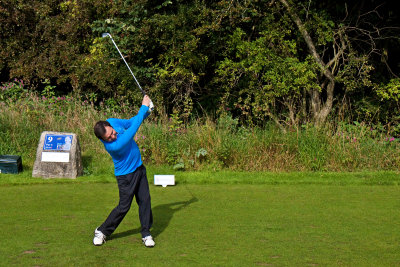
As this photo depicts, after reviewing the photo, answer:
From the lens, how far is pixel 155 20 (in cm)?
1363

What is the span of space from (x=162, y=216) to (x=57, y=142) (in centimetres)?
389

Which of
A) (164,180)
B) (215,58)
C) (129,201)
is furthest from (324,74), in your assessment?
(129,201)

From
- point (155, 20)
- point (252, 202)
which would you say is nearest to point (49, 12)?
point (155, 20)

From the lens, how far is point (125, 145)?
234 inches

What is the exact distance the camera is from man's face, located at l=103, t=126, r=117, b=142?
19.0ft

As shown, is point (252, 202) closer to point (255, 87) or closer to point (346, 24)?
point (255, 87)

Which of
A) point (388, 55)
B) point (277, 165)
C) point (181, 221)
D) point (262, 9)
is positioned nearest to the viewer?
point (181, 221)

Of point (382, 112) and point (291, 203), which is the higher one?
point (382, 112)

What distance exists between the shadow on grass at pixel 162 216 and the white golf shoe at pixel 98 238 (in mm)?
326

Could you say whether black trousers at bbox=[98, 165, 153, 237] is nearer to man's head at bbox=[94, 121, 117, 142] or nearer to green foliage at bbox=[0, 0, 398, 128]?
man's head at bbox=[94, 121, 117, 142]

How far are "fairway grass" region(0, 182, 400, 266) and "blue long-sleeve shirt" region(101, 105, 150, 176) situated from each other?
893mm

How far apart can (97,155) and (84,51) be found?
7.43 metres

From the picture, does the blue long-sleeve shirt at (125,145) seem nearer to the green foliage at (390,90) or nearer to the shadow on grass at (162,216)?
the shadow on grass at (162,216)

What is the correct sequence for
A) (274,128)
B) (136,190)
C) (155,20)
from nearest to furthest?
(136,190) < (274,128) < (155,20)
